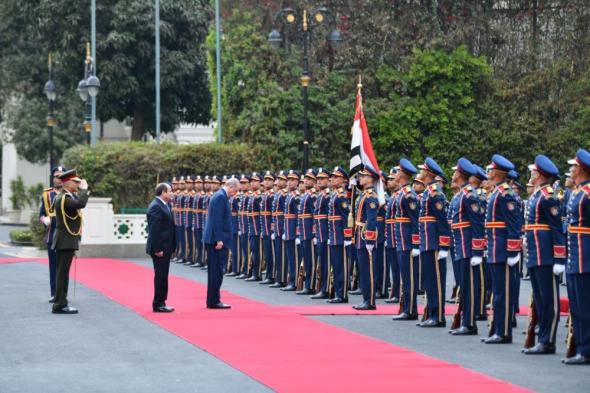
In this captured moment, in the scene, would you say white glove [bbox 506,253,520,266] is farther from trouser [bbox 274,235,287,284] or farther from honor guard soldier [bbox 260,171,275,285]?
honor guard soldier [bbox 260,171,275,285]

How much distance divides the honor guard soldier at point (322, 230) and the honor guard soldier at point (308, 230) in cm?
53

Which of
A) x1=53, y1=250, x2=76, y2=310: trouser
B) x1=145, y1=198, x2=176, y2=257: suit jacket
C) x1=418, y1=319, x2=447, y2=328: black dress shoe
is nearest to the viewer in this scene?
x1=418, y1=319, x2=447, y2=328: black dress shoe

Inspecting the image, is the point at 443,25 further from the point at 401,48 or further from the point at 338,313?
the point at 338,313

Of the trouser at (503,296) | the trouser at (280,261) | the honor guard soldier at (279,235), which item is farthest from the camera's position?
the trouser at (280,261)

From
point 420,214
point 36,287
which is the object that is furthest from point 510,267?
point 36,287

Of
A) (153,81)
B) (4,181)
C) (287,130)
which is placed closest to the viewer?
(287,130)

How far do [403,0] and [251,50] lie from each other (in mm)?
5399

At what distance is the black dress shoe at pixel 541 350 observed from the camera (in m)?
13.7

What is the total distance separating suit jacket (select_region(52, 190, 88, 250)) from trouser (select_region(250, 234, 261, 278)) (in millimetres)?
7637

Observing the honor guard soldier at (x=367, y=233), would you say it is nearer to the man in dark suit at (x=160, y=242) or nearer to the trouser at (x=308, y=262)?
the man in dark suit at (x=160, y=242)

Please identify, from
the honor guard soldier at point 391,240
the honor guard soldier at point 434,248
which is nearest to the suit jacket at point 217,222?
the honor guard soldier at point 391,240

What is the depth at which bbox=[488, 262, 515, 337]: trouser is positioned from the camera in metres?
14.6

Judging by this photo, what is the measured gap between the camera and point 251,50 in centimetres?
4044

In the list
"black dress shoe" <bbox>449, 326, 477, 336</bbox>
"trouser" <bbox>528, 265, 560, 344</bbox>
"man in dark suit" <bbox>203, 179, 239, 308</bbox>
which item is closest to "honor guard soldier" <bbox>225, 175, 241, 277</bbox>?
"man in dark suit" <bbox>203, 179, 239, 308</bbox>
